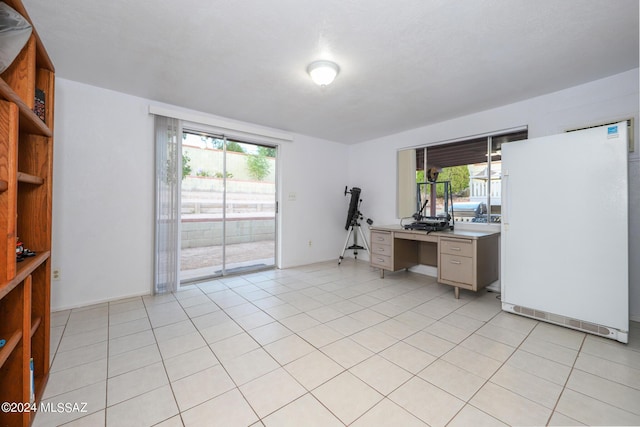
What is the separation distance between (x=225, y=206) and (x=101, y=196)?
1.48 metres

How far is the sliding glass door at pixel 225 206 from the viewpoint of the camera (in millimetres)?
3814

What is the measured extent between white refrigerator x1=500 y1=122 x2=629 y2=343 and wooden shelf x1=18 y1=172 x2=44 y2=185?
3.74 meters

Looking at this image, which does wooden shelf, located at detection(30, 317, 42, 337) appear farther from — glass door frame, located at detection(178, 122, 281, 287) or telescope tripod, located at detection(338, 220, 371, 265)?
telescope tripod, located at detection(338, 220, 371, 265)

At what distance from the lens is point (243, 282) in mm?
3758

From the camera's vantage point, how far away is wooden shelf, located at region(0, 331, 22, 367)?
1.00 metres

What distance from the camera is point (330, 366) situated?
1818 millimetres

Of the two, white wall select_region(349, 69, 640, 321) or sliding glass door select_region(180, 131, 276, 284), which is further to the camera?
sliding glass door select_region(180, 131, 276, 284)

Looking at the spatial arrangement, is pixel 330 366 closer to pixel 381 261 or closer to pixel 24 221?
pixel 24 221

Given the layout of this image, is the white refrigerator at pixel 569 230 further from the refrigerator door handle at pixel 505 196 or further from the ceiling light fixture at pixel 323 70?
the ceiling light fixture at pixel 323 70

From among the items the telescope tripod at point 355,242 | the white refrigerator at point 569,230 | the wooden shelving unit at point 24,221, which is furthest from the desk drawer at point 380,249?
the wooden shelving unit at point 24,221

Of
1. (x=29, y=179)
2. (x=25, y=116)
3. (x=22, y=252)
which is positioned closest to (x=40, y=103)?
(x=25, y=116)

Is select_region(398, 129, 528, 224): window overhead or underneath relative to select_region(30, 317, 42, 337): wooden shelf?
overhead

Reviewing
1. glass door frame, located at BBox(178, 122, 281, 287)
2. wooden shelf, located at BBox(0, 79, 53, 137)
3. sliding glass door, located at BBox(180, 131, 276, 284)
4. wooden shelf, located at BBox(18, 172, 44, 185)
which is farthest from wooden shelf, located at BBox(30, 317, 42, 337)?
sliding glass door, located at BBox(180, 131, 276, 284)

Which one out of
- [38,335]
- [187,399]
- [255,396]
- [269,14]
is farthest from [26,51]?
[255,396]
